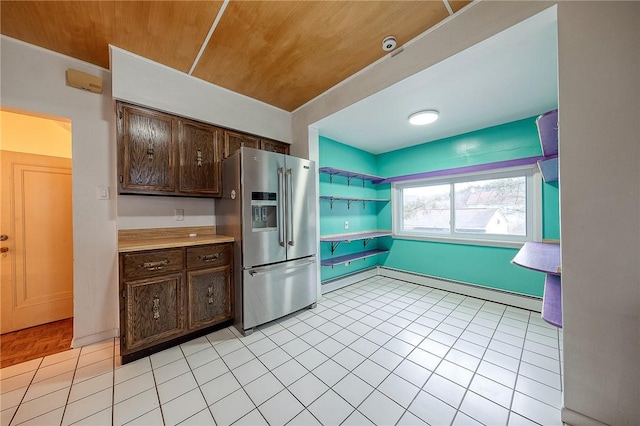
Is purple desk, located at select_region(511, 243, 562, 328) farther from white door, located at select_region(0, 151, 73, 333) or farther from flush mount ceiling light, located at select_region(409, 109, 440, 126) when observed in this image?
white door, located at select_region(0, 151, 73, 333)

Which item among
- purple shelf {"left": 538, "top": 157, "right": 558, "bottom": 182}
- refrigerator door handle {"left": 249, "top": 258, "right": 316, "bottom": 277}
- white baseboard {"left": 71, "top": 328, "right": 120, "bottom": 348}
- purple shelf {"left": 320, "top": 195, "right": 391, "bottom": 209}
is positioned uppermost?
purple shelf {"left": 538, "top": 157, "right": 558, "bottom": 182}

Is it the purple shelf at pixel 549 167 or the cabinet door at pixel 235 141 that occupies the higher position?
the cabinet door at pixel 235 141

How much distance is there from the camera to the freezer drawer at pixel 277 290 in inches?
88.6

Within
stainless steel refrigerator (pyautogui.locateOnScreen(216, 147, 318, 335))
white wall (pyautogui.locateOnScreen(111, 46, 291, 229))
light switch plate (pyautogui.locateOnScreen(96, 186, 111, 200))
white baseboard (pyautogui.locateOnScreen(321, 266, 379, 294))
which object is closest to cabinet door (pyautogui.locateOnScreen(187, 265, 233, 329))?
stainless steel refrigerator (pyautogui.locateOnScreen(216, 147, 318, 335))

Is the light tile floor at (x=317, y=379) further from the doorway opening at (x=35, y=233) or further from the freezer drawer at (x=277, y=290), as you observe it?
the doorway opening at (x=35, y=233)

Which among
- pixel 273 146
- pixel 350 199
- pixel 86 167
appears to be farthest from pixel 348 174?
pixel 86 167

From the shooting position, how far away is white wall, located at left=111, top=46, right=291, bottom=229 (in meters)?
2.05

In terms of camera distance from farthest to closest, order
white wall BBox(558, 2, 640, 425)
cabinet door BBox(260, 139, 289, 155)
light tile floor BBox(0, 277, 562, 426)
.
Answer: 1. cabinet door BBox(260, 139, 289, 155)
2. light tile floor BBox(0, 277, 562, 426)
3. white wall BBox(558, 2, 640, 425)

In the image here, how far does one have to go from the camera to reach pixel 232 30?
1.78 m

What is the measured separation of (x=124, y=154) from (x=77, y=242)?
0.94 m

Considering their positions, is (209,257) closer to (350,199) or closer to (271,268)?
(271,268)

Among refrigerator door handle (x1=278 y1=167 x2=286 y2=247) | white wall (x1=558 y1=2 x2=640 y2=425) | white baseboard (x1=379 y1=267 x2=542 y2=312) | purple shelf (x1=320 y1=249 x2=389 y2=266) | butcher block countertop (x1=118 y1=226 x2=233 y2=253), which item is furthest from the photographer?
purple shelf (x1=320 y1=249 x2=389 y2=266)

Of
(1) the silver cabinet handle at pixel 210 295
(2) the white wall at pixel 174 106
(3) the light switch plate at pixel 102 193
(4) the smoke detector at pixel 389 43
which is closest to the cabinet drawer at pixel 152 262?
(1) the silver cabinet handle at pixel 210 295

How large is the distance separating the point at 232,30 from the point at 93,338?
121 inches
